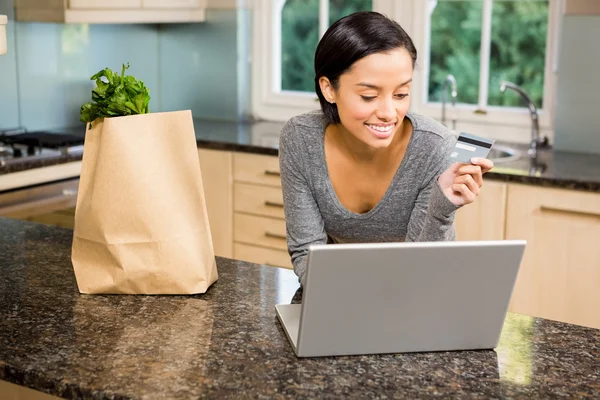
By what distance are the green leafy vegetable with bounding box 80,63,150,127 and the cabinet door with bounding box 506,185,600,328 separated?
1655mm

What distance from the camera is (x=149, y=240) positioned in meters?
1.53

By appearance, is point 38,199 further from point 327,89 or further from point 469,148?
point 469,148

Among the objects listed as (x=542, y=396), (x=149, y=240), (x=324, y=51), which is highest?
(x=324, y=51)

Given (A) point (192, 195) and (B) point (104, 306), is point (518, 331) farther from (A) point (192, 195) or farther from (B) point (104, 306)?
(B) point (104, 306)

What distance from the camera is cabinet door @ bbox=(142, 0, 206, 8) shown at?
12.1ft

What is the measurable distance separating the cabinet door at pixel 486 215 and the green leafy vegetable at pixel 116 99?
1.63 meters

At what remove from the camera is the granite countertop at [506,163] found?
2.76 metres

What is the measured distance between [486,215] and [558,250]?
0.27 m

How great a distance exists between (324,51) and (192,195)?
0.44 meters

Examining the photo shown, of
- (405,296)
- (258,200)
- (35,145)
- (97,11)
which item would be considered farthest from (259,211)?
(405,296)

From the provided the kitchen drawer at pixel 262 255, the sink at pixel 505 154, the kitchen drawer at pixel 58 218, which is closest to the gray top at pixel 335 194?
the sink at pixel 505 154

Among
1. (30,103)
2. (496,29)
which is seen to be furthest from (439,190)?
(30,103)

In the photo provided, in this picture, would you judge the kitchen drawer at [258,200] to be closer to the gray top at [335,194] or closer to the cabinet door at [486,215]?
the cabinet door at [486,215]

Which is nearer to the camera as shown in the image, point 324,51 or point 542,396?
point 542,396
